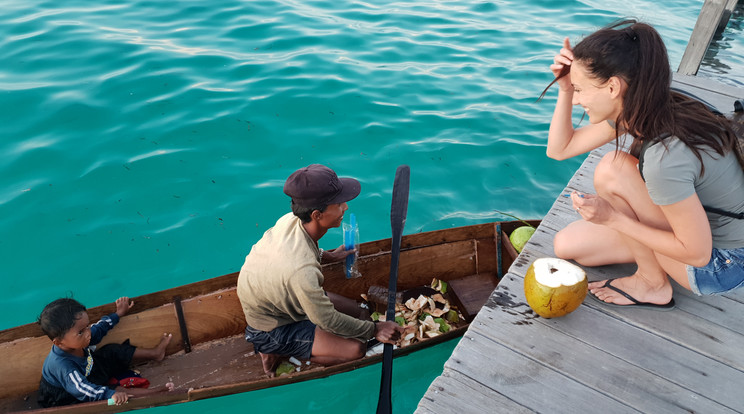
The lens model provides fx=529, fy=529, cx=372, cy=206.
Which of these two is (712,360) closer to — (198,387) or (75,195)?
(198,387)

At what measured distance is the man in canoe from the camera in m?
3.16

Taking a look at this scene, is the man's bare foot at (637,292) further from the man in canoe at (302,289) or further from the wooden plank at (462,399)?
the man in canoe at (302,289)

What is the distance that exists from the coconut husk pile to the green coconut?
2.35ft

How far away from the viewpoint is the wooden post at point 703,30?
5609 millimetres

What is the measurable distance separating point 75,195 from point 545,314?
5.31 metres

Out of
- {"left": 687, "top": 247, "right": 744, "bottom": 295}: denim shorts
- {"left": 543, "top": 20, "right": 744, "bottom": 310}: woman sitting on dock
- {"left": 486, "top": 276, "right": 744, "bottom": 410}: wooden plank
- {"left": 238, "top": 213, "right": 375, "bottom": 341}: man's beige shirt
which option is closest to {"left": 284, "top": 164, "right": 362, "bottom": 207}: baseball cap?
{"left": 238, "top": 213, "right": 375, "bottom": 341}: man's beige shirt

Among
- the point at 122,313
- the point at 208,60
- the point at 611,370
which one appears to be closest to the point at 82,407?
the point at 122,313

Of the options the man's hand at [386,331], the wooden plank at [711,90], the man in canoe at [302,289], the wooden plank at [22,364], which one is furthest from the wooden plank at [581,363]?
the wooden plank at [711,90]

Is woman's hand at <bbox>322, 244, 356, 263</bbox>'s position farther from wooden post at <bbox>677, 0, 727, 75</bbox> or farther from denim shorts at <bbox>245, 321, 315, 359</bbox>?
wooden post at <bbox>677, 0, 727, 75</bbox>

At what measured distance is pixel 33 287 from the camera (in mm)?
5059

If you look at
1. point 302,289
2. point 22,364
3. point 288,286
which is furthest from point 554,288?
point 22,364

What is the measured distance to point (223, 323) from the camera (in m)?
4.01

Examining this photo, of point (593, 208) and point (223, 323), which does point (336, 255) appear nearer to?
point (223, 323)

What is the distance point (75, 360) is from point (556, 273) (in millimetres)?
2969
